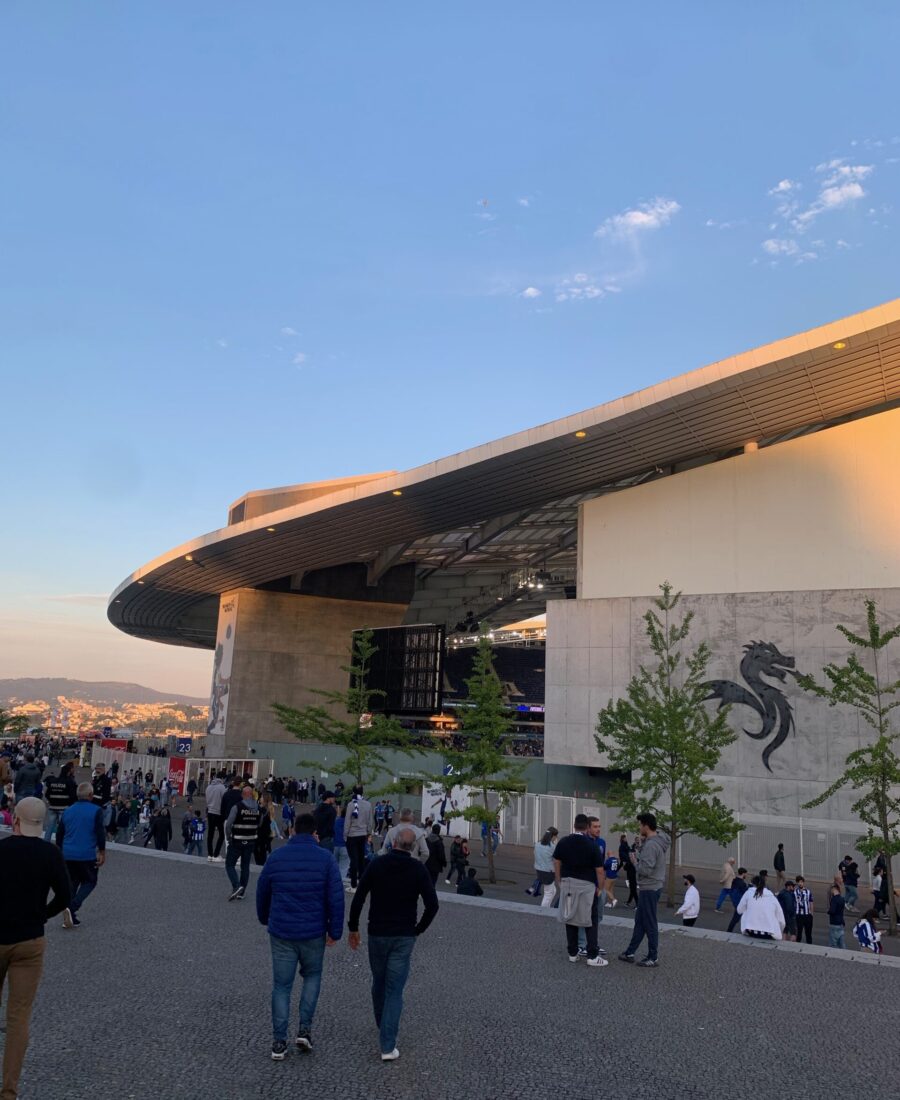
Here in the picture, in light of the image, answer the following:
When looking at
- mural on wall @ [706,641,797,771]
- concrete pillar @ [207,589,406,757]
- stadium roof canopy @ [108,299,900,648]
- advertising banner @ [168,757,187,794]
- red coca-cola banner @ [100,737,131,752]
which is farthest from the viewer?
red coca-cola banner @ [100,737,131,752]

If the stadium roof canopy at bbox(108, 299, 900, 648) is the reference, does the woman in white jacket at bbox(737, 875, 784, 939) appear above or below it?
below

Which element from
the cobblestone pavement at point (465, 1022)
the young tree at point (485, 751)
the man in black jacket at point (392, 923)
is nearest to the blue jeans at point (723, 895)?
the young tree at point (485, 751)

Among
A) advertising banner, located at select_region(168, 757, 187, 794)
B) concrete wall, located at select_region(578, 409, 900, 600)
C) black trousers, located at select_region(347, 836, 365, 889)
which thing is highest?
concrete wall, located at select_region(578, 409, 900, 600)

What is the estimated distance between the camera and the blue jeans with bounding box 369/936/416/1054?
5.07 metres

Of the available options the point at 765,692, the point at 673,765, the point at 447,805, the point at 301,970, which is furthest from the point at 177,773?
the point at 301,970

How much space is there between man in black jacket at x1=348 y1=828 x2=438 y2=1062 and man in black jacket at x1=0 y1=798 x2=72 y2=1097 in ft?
5.42

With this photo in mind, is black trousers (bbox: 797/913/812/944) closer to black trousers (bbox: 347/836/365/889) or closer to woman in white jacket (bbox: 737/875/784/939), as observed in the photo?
woman in white jacket (bbox: 737/875/784/939)

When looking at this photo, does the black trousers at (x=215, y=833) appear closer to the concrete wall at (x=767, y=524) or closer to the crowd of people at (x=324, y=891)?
the crowd of people at (x=324, y=891)

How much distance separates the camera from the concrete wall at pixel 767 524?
1089 inches

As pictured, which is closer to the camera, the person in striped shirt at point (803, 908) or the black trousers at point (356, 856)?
the person in striped shirt at point (803, 908)

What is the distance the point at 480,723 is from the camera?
22156mm

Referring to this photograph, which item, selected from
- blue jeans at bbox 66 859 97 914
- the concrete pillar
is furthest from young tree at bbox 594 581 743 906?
the concrete pillar

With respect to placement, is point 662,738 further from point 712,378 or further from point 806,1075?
point 806,1075

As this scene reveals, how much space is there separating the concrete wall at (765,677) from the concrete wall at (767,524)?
0.64 meters
